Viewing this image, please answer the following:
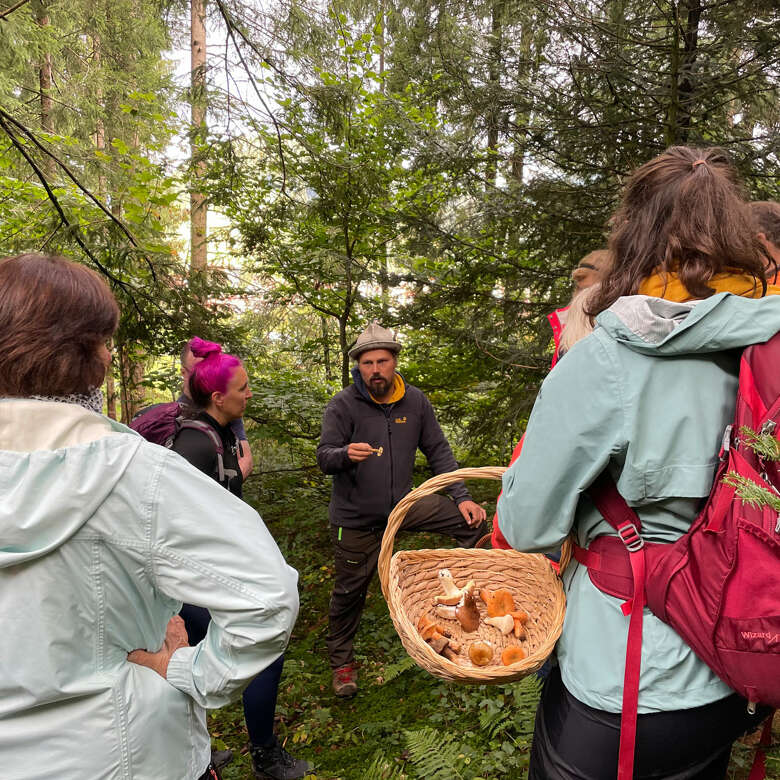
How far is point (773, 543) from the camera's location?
1062 millimetres

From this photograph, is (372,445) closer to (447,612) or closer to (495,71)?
(447,612)

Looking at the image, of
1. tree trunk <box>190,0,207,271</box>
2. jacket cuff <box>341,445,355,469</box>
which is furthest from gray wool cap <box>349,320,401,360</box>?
tree trunk <box>190,0,207,271</box>

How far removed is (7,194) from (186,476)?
269 inches

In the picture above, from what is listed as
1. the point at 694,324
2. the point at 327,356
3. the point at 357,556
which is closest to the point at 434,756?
the point at 357,556

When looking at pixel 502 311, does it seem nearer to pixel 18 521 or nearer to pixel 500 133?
pixel 500 133

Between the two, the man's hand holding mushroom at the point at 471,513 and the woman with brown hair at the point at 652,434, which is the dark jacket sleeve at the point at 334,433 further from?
the woman with brown hair at the point at 652,434

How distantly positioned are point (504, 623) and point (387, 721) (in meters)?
1.96

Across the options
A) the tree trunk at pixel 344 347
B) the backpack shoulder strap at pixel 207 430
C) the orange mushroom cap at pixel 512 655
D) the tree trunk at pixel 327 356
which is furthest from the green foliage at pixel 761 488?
the tree trunk at pixel 327 356

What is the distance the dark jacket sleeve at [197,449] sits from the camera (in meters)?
2.75

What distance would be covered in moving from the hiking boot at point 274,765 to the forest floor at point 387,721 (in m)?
0.09

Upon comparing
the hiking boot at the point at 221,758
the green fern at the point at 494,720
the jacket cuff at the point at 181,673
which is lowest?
the hiking boot at the point at 221,758

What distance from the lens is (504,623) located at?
2.05 metres

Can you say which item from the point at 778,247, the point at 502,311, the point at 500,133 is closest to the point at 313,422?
the point at 502,311

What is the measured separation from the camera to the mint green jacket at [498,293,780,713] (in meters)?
1.21
